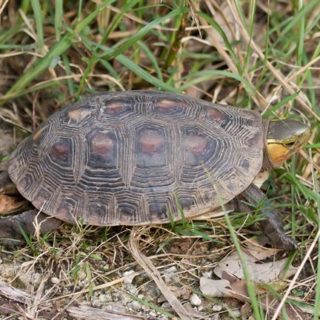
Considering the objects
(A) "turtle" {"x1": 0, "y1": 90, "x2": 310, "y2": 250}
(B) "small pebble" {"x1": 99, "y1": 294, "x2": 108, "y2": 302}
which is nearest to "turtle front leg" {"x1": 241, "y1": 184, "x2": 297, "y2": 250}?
(A) "turtle" {"x1": 0, "y1": 90, "x2": 310, "y2": 250}

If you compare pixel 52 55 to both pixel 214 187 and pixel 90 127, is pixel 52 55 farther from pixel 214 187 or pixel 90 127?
pixel 214 187

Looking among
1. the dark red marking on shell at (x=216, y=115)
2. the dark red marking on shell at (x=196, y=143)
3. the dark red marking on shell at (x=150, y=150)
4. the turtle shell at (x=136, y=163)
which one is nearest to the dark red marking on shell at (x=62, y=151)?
the turtle shell at (x=136, y=163)

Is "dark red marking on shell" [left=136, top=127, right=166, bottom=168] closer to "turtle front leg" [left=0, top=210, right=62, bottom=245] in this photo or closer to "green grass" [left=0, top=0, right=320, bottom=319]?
"green grass" [left=0, top=0, right=320, bottom=319]

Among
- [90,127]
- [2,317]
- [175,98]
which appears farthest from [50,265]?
[175,98]

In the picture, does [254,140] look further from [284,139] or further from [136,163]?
[136,163]

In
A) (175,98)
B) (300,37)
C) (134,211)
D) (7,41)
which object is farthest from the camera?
(7,41)

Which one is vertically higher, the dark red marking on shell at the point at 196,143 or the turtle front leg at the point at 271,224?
the dark red marking on shell at the point at 196,143

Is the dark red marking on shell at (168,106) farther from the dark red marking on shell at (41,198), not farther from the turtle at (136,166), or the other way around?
the dark red marking on shell at (41,198)
